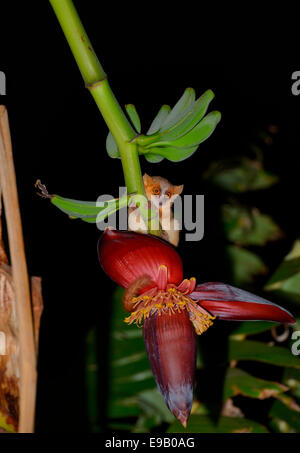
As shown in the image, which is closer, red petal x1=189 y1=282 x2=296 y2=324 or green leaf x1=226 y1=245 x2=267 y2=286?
red petal x1=189 y1=282 x2=296 y2=324

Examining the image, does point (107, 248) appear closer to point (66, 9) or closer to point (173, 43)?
point (66, 9)

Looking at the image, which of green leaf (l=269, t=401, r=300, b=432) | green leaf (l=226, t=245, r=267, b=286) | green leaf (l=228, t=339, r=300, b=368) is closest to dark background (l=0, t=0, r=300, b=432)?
green leaf (l=226, t=245, r=267, b=286)

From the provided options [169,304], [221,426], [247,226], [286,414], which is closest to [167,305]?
[169,304]

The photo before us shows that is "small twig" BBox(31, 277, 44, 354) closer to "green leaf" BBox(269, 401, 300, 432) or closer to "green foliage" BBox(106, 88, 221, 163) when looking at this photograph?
"green foliage" BBox(106, 88, 221, 163)

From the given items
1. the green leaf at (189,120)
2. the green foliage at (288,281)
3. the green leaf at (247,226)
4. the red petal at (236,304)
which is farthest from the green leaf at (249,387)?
the green leaf at (189,120)

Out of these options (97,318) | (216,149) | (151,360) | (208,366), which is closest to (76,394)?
(97,318)

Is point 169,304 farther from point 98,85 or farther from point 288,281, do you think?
point 288,281
